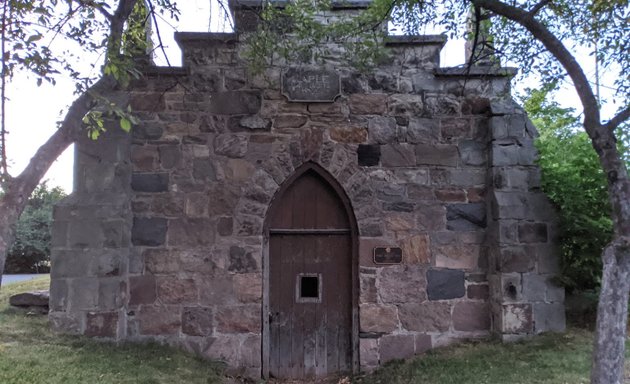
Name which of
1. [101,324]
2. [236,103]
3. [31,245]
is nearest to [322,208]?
[236,103]

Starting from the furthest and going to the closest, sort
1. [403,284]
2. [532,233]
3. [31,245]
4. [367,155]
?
[31,245], [367,155], [403,284], [532,233]

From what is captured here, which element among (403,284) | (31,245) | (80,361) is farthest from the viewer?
(31,245)

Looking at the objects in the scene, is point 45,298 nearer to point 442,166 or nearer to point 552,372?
point 442,166

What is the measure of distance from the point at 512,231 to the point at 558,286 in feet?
2.70

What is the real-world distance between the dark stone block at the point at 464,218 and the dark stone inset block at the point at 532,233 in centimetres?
45

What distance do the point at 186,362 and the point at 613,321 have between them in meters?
4.16

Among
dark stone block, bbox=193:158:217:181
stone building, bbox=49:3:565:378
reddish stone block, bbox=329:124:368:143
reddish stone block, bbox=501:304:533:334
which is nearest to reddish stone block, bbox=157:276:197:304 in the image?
stone building, bbox=49:3:565:378

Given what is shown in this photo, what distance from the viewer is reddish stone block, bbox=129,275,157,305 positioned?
6.20 meters

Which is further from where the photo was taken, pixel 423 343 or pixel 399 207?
pixel 399 207

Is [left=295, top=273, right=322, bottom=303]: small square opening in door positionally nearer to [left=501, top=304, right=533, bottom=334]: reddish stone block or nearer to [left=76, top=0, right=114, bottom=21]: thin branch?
[left=501, top=304, right=533, bottom=334]: reddish stone block

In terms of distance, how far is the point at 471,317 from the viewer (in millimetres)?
6375

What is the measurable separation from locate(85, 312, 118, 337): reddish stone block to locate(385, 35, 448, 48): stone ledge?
452 centimetres

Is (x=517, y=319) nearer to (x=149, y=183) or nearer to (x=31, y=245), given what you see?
(x=149, y=183)

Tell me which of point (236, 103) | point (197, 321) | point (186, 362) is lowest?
point (186, 362)
